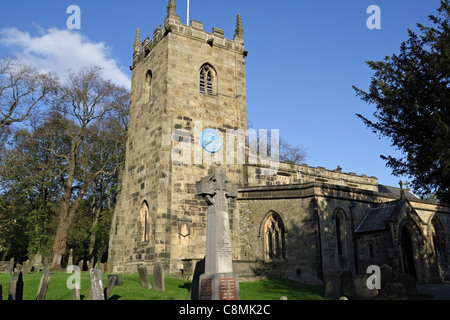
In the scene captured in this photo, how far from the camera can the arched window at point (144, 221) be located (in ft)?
68.9

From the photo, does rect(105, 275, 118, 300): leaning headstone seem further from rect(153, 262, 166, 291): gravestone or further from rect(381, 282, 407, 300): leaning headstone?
rect(381, 282, 407, 300): leaning headstone

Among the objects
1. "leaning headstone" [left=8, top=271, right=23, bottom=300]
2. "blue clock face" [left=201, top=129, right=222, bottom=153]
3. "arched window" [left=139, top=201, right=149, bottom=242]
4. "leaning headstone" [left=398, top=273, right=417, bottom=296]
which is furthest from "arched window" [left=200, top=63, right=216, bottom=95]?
"leaning headstone" [left=8, top=271, right=23, bottom=300]

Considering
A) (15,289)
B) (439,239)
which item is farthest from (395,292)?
(439,239)

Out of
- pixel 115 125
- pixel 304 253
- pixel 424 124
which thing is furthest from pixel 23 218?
pixel 424 124

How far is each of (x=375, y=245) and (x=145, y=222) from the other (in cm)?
1219

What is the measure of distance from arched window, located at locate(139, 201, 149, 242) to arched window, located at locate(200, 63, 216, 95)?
7.56m

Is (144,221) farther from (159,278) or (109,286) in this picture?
(109,286)

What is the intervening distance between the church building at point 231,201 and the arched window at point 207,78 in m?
0.06

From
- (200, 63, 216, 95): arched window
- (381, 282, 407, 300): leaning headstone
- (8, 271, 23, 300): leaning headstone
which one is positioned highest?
(200, 63, 216, 95): arched window

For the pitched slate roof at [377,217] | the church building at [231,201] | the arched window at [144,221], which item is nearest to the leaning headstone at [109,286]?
the church building at [231,201]

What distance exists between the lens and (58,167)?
32312mm

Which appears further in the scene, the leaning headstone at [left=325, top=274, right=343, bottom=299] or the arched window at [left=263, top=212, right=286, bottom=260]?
the arched window at [left=263, top=212, right=286, bottom=260]

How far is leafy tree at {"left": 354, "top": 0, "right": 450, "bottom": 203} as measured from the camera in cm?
1302
